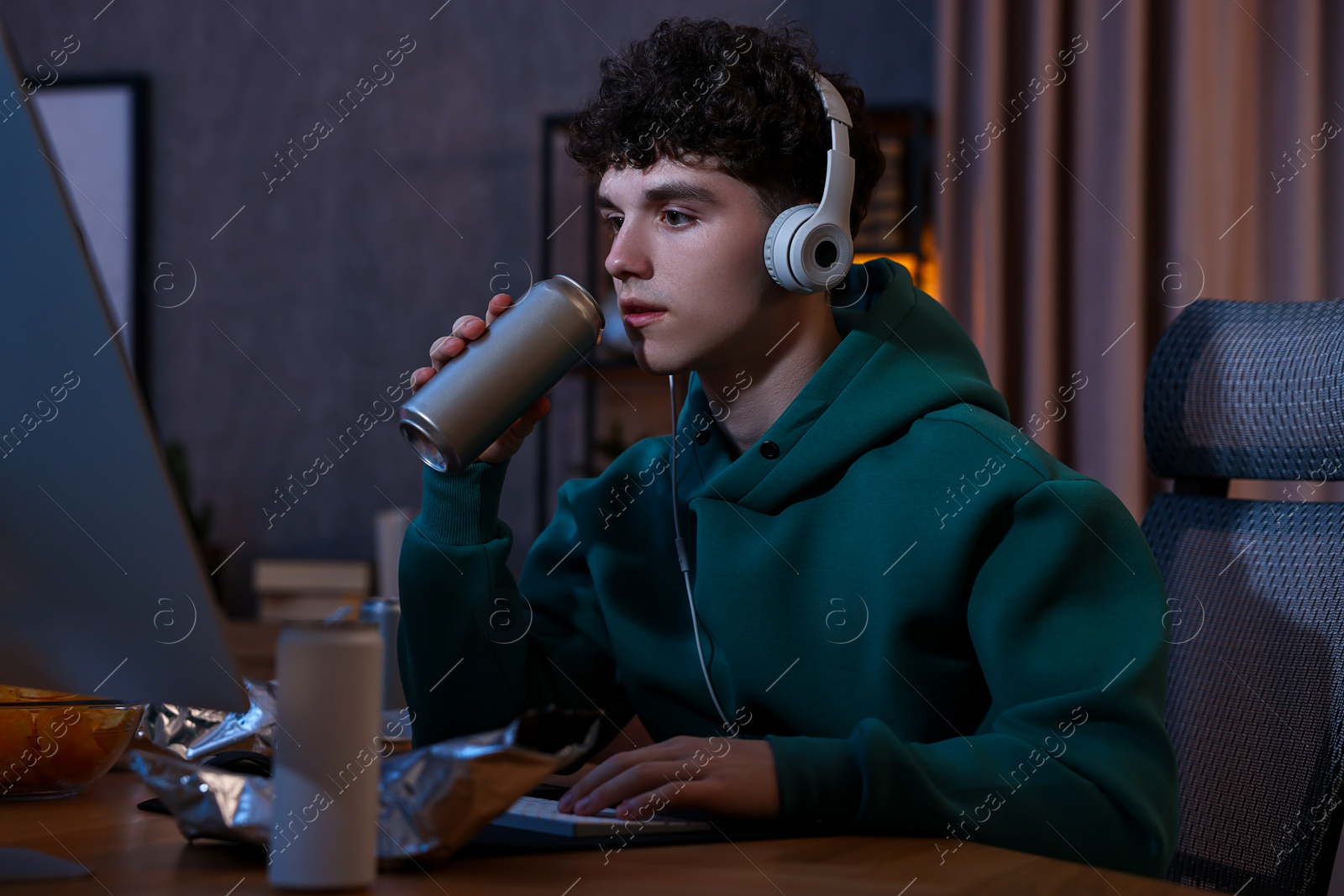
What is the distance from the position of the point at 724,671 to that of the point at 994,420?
1.02ft

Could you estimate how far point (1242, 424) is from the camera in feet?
3.45

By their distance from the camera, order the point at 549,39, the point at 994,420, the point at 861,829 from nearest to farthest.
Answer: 1. the point at 861,829
2. the point at 994,420
3. the point at 549,39

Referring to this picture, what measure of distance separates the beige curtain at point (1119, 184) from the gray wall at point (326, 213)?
868 millimetres

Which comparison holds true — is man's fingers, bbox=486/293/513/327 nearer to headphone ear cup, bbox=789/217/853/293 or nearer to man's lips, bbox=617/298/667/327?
man's lips, bbox=617/298/667/327

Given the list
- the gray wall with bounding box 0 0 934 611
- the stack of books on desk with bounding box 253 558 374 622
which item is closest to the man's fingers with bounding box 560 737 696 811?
the stack of books on desk with bounding box 253 558 374 622

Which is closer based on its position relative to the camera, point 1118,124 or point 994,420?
point 994,420

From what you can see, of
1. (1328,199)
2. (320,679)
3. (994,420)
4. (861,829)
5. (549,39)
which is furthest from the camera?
(549,39)

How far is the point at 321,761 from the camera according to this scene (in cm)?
51

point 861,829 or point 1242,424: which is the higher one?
point 1242,424

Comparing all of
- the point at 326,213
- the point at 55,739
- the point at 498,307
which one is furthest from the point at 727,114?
the point at 326,213

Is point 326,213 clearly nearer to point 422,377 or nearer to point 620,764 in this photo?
point 422,377

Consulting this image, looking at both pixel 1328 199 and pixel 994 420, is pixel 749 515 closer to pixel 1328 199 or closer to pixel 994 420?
pixel 994 420

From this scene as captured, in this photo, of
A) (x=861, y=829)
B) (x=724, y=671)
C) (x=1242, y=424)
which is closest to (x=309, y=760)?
(x=861, y=829)

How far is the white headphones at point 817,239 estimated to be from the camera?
3.25 ft
